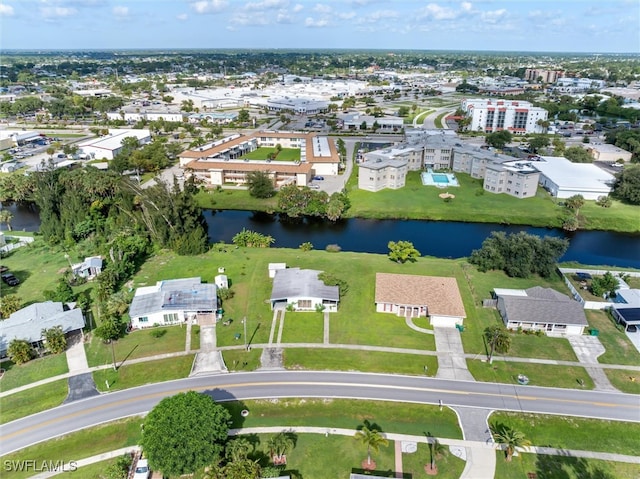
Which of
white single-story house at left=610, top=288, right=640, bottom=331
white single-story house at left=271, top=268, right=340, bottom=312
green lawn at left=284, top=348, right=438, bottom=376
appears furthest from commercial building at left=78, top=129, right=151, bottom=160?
white single-story house at left=610, top=288, right=640, bottom=331

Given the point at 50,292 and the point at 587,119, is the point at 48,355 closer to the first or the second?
the point at 50,292

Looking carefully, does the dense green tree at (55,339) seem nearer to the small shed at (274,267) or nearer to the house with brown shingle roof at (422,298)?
the small shed at (274,267)

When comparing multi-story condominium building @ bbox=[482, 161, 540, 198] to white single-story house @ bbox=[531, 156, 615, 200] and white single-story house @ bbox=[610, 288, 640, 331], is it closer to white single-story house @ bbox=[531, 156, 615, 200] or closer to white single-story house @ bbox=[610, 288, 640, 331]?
white single-story house @ bbox=[531, 156, 615, 200]

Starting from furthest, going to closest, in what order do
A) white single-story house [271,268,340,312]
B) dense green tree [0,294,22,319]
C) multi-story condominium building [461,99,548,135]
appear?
multi-story condominium building [461,99,548,135]
white single-story house [271,268,340,312]
dense green tree [0,294,22,319]

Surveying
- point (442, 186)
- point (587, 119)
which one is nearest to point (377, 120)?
point (442, 186)

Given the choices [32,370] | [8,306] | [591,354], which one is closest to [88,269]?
[8,306]

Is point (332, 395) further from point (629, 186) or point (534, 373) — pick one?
point (629, 186)
